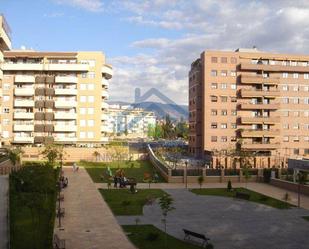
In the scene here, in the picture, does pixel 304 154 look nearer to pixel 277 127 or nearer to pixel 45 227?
pixel 277 127

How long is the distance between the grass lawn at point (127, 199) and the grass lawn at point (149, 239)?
572cm

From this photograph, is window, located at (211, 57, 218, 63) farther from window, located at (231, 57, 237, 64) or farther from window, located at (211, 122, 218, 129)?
window, located at (211, 122, 218, 129)

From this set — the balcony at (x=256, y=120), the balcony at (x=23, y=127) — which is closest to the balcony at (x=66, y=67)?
the balcony at (x=23, y=127)

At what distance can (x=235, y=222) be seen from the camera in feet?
102

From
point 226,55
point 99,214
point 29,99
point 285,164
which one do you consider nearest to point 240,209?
point 99,214

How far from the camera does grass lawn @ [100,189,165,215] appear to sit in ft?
115

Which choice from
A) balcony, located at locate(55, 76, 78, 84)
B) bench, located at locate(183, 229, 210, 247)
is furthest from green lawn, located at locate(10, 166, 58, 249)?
balcony, located at locate(55, 76, 78, 84)

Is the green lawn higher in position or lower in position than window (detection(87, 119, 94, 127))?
lower

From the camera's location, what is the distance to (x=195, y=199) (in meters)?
41.7

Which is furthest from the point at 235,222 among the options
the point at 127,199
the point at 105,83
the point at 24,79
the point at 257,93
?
the point at 24,79

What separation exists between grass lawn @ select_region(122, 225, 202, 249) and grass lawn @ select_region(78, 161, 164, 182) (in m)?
27.3

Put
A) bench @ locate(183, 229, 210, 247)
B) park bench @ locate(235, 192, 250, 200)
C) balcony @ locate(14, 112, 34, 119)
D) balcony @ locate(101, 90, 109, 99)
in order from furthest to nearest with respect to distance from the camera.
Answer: balcony @ locate(101, 90, 109, 99), balcony @ locate(14, 112, 34, 119), park bench @ locate(235, 192, 250, 200), bench @ locate(183, 229, 210, 247)

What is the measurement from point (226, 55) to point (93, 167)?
116ft

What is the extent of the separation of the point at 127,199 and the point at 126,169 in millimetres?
28127
